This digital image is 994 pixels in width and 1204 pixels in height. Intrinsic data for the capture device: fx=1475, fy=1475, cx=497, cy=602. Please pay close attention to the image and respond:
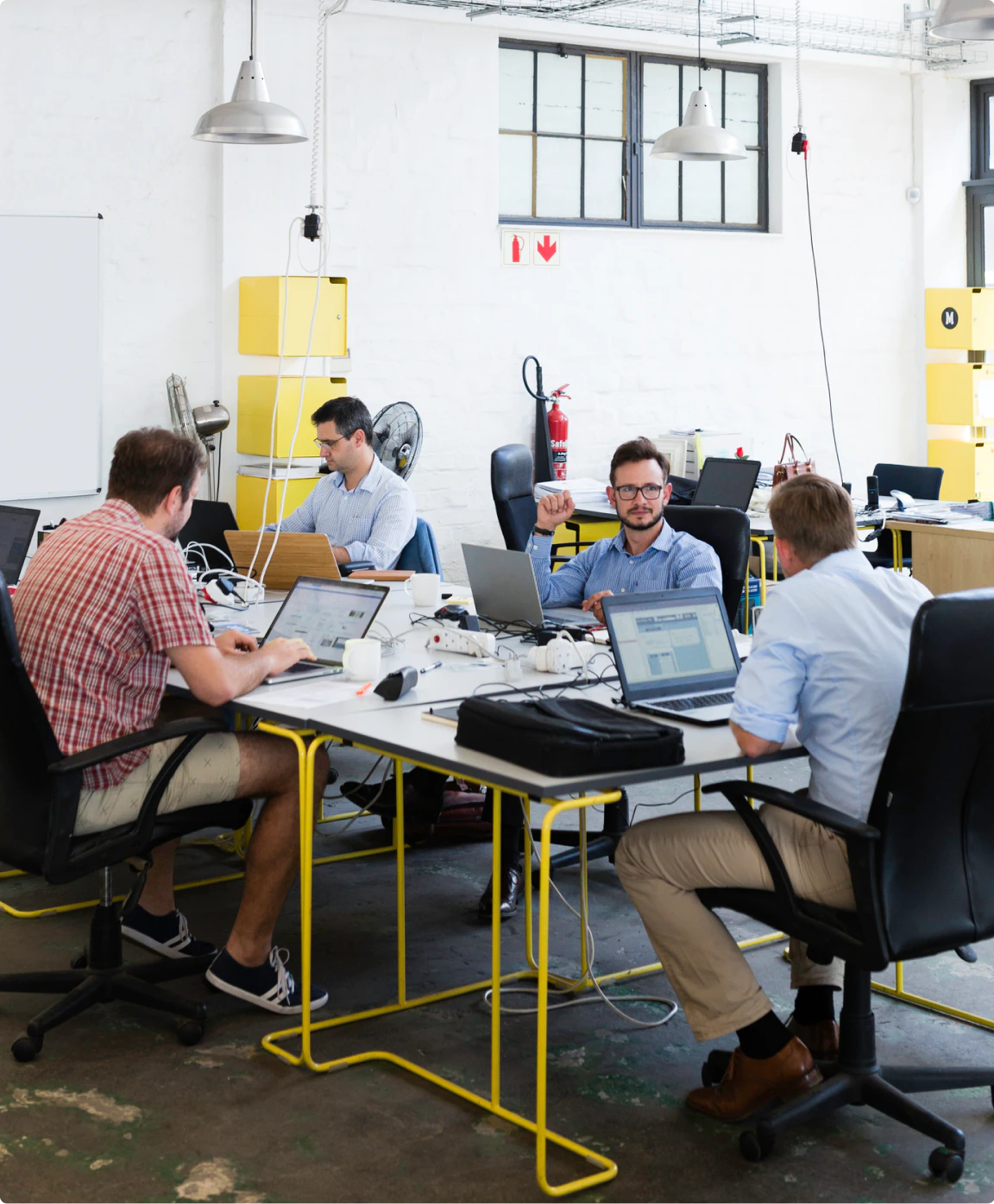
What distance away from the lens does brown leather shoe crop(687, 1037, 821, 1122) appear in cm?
264

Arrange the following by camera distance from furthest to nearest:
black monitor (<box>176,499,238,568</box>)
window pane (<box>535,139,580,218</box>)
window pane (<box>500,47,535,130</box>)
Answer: window pane (<box>535,139,580,218</box>) < window pane (<box>500,47,535,130</box>) < black monitor (<box>176,499,238,568</box>)

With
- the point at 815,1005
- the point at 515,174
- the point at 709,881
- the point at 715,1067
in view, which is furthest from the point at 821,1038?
the point at 515,174

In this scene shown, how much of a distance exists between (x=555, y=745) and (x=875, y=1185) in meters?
0.90

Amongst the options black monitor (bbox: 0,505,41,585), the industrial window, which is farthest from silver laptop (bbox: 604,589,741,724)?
the industrial window

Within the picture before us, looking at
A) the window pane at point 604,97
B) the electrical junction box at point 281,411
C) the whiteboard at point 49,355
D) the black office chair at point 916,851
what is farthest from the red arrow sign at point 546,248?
the black office chair at point 916,851

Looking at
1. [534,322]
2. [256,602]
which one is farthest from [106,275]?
[256,602]

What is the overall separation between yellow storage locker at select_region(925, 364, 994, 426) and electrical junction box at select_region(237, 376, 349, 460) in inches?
168

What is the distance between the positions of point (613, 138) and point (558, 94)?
16.2 inches

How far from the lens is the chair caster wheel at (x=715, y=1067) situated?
2.78 m

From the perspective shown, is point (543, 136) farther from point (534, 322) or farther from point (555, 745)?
point (555, 745)

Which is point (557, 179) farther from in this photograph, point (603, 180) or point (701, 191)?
point (701, 191)

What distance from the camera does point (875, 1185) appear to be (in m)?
2.45

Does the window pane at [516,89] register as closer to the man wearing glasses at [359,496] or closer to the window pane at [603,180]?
the window pane at [603,180]

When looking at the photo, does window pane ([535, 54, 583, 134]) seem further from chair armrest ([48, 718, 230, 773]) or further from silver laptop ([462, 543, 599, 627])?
chair armrest ([48, 718, 230, 773])
